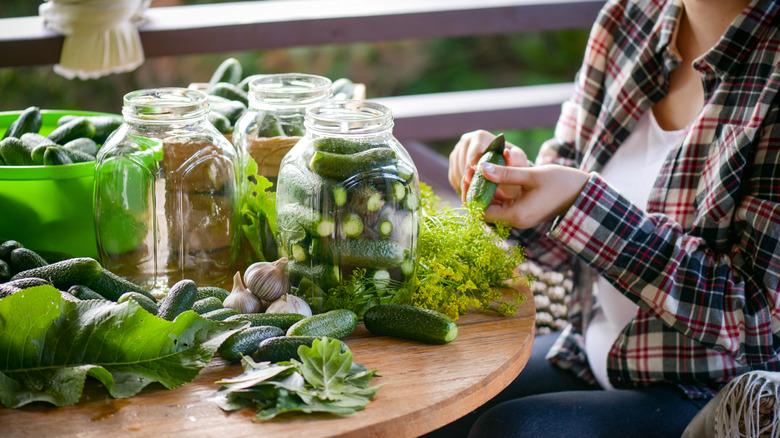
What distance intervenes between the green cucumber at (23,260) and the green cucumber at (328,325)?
0.43 meters

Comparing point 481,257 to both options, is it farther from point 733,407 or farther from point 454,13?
point 454,13

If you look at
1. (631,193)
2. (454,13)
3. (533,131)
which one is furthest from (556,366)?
(533,131)

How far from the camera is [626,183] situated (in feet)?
5.54

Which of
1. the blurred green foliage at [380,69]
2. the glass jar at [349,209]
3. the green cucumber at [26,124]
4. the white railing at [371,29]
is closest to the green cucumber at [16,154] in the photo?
the green cucumber at [26,124]

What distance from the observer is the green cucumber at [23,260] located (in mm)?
1193

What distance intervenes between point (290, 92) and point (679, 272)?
0.79 m

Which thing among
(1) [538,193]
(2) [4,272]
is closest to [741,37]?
(1) [538,193]

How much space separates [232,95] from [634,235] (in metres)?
0.88

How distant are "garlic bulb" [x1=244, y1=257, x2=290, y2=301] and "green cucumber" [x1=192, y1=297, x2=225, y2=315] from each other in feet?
0.22

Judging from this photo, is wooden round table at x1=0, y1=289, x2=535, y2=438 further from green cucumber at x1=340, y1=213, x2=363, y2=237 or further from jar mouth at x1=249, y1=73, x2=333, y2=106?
jar mouth at x1=249, y1=73, x2=333, y2=106

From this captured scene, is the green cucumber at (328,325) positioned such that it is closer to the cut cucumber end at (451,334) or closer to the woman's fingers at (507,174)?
the cut cucumber end at (451,334)

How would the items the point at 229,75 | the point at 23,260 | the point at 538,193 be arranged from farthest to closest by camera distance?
the point at 229,75, the point at 538,193, the point at 23,260

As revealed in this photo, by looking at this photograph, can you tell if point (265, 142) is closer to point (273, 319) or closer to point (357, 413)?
point (273, 319)

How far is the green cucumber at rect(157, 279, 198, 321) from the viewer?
43.8 inches
